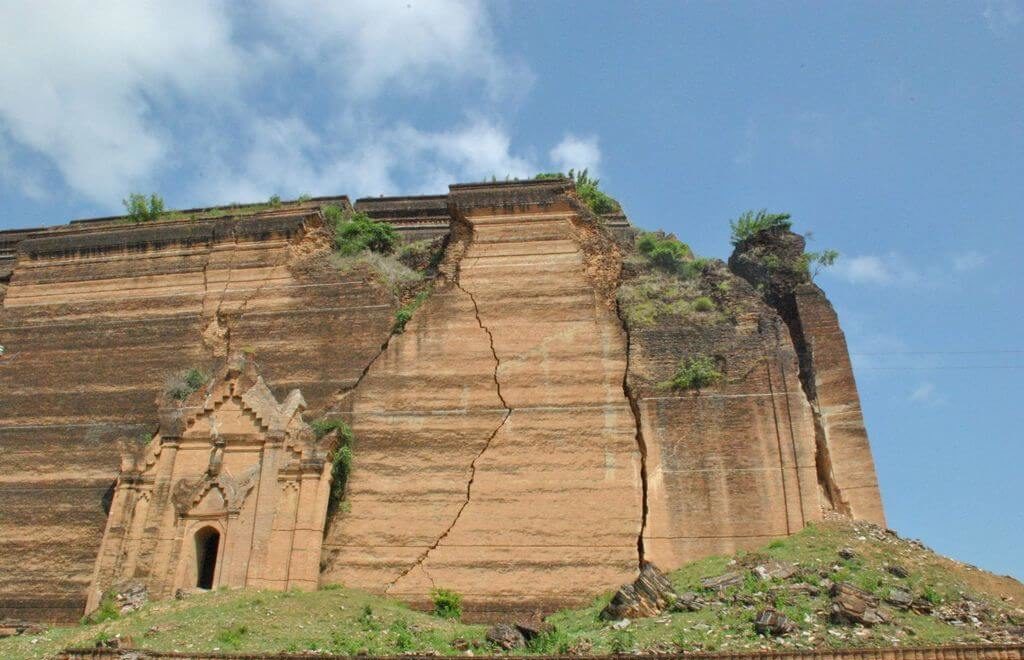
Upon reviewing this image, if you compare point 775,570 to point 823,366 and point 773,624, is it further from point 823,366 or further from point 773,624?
point 823,366

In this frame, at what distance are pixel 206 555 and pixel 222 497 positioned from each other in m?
1.43

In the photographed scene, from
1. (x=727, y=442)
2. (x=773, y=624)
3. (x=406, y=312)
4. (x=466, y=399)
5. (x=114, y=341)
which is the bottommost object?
(x=773, y=624)

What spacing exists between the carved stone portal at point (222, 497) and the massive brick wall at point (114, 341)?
1285mm

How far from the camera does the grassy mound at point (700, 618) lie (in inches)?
557

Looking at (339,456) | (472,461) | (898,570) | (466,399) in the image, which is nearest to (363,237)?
(466,399)

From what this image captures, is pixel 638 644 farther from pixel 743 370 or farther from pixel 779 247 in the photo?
pixel 779 247

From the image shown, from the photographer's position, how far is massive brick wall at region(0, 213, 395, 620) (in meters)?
20.4

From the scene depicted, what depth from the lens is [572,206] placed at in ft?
74.6

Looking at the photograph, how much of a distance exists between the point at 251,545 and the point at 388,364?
4823mm

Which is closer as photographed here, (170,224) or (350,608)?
(350,608)

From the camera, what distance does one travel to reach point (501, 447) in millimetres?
19781

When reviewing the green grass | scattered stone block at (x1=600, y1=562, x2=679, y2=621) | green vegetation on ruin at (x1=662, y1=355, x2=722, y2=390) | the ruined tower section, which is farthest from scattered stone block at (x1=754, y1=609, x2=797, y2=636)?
the green grass

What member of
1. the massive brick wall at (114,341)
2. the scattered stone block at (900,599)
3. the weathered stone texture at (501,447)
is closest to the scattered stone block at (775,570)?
the scattered stone block at (900,599)

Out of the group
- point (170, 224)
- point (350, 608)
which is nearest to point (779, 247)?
point (350, 608)
